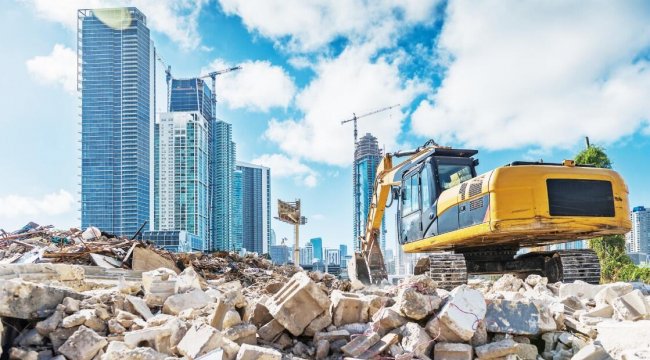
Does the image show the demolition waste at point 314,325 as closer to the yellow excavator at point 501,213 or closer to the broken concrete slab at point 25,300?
the broken concrete slab at point 25,300

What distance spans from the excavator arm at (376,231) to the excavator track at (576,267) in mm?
3875

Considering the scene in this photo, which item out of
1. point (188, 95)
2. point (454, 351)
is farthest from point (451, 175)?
point (188, 95)

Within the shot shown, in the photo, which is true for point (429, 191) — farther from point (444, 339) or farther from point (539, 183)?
point (444, 339)

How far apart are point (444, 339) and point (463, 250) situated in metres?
5.53

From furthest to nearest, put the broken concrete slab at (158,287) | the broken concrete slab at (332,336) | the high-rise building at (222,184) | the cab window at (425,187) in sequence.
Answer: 1. the high-rise building at (222,184)
2. the cab window at (425,187)
3. the broken concrete slab at (158,287)
4. the broken concrete slab at (332,336)

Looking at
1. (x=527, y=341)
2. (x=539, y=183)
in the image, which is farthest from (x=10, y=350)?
(x=539, y=183)

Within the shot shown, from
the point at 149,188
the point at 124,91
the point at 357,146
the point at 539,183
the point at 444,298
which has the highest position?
the point at 124,91

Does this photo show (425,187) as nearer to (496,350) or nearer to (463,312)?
(463,312)

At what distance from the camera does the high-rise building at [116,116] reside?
266ft

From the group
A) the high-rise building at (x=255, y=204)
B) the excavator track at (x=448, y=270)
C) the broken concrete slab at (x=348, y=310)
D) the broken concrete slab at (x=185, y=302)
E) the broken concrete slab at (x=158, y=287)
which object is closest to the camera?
the broken concrete slab at (x=348, y=310)

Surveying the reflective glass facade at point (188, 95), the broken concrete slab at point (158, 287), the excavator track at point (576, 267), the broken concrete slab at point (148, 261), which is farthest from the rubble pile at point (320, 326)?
the reflective glass facade at point (188, 95)

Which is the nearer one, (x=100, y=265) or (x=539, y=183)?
(x=539, y=183)

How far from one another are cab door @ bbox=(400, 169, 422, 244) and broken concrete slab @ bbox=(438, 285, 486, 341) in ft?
17.1

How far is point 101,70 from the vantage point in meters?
86.9
